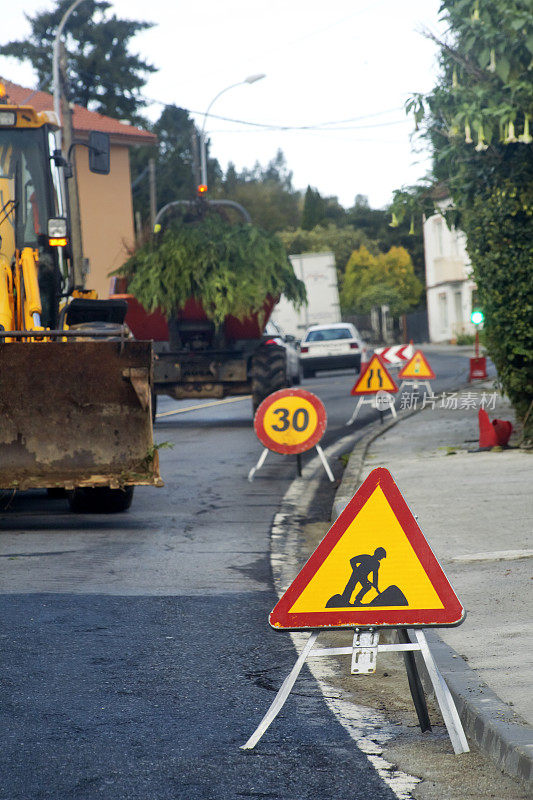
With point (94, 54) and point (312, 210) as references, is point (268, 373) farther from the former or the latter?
point (312, 210)

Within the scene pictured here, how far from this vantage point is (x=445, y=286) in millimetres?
67688

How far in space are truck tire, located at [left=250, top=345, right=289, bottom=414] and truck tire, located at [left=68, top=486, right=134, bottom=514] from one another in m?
8.04

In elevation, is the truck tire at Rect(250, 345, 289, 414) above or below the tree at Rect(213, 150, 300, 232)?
below

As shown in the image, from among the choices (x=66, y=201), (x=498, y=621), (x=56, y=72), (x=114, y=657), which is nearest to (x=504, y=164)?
(x=66, y=201)

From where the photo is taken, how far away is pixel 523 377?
13336 millimetres

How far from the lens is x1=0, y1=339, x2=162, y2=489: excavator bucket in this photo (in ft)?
32.6

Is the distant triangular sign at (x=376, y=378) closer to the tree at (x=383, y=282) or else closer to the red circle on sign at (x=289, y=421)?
the red circle on sign at (x=289, y=421)

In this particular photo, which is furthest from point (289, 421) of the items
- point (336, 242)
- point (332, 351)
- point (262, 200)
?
point (262, 200)

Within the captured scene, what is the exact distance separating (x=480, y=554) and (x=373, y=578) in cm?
354

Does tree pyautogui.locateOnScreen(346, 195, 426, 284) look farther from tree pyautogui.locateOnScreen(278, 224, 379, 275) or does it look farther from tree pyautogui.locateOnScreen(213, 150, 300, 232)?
tree pyautogui.locateOnScreen(213, 150, 300, 232)

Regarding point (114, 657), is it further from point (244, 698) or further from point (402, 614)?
point (402, 614)

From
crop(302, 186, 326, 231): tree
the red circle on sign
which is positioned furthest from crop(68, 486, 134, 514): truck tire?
crop(302, 186, 326, 231): tree

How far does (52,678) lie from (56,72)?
73.1 feet

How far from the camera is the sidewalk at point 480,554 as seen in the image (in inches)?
184
